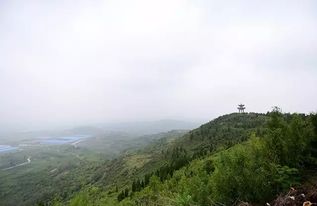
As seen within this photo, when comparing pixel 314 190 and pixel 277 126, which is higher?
pixel 277 126

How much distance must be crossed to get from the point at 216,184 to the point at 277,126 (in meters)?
8.58

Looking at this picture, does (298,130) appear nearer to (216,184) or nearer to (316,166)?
(316,166)

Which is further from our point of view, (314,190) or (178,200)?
(178,200)

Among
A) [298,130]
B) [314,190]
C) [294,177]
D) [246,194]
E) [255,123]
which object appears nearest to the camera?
[314,190]

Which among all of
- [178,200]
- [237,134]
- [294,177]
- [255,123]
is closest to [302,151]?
[294,177]

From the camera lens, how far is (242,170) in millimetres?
26953

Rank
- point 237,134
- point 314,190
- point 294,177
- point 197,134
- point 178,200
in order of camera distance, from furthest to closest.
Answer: point 197,134 < point 237,134 < point 294,177 < point 178,200 < point 314,190

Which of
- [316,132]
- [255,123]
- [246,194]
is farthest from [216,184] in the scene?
[255,123]

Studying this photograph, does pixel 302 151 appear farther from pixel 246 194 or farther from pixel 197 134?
pixel 197 134

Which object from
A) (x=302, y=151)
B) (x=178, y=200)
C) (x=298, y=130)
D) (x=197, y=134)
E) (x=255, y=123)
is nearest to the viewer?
(x=178, y=200)

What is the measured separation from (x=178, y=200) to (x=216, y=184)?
15204 millimetres

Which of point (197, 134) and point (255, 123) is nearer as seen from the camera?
point (255, 123)

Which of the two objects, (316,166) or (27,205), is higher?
(316,166)

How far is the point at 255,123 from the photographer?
175000mm
